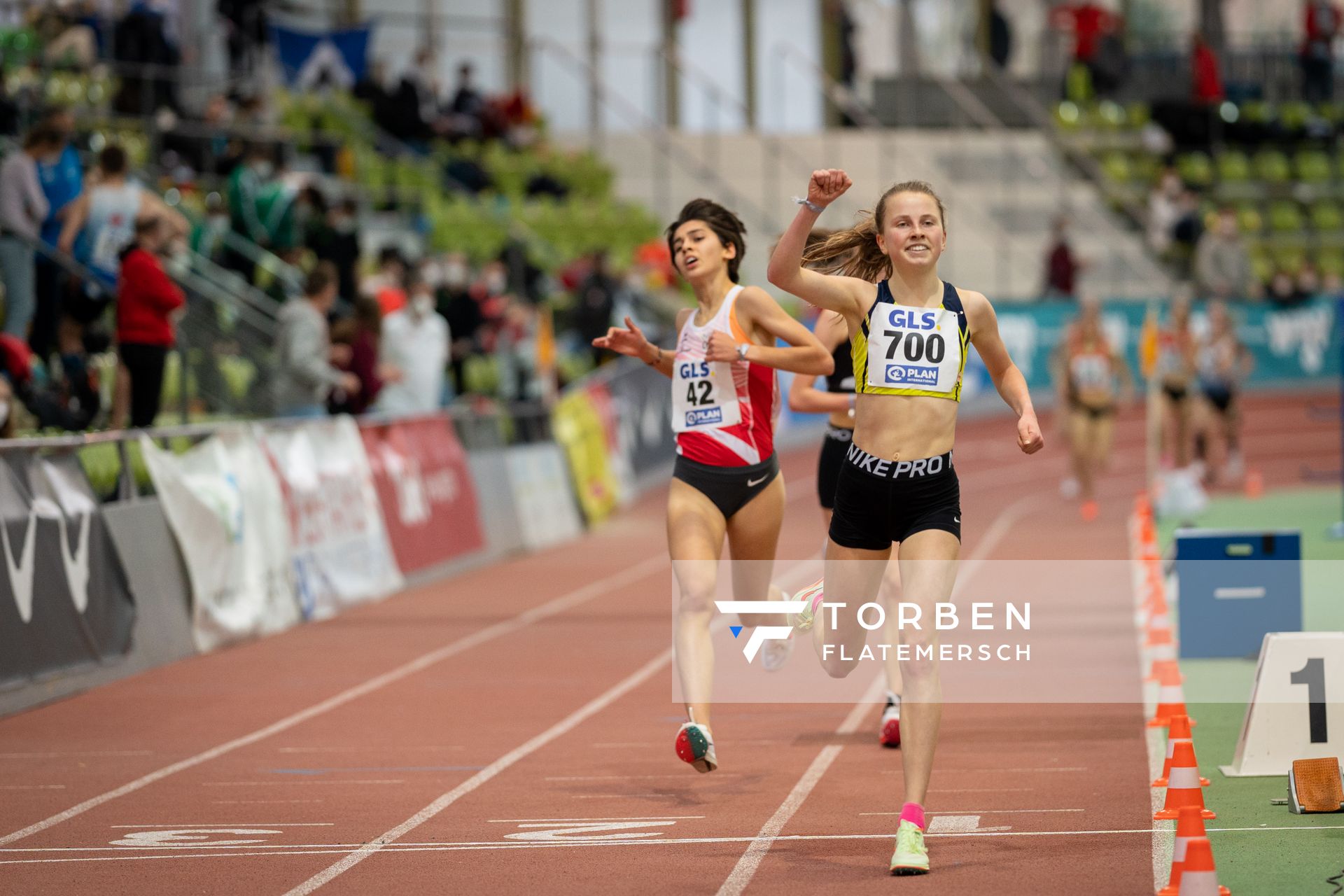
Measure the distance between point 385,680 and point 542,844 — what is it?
505 centimetres

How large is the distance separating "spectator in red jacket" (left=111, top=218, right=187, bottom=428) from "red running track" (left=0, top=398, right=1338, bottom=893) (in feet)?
7.04

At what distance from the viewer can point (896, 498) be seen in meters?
7.04

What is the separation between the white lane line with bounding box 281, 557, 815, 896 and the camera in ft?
22.7

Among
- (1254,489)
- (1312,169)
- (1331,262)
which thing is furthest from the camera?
(1312,169)

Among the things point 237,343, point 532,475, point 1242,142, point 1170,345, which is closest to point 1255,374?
point 1242,142

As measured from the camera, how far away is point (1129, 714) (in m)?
9.98

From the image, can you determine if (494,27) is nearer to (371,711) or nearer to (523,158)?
(523,158)

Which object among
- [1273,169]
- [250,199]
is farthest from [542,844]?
[1273,169]

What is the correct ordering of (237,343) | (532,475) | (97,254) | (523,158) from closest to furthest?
(97,254)
(237,343)
(532,475)
(523,158)

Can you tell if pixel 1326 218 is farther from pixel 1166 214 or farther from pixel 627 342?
pixel 627 342

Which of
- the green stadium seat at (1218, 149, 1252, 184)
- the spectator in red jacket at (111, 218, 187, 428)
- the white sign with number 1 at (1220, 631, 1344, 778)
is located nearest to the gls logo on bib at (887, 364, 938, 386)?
the white sign with number 1 at (1220, 631, 1344, 778)

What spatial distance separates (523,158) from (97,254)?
1734 cm

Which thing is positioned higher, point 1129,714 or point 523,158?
point 523,158
